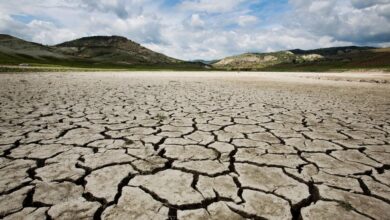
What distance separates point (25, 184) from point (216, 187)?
1.30m

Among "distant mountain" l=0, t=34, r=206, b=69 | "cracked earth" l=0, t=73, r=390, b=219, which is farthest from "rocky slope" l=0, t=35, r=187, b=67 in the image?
"cracked earth" l=0, t=73, r=390, b=219

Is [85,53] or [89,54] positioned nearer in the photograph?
[89,54]

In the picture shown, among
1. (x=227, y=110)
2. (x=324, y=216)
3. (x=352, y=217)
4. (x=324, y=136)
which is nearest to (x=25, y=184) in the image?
(x=324, y=216)

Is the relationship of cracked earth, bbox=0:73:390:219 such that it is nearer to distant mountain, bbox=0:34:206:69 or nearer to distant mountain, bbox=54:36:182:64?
distant mountain, bbox=0:34:206:69

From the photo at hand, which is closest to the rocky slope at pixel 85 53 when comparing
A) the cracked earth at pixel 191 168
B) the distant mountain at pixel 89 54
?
the distant mountain at pixel 89 54

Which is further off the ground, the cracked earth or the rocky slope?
the rocky slope

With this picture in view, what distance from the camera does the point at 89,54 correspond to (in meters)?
103

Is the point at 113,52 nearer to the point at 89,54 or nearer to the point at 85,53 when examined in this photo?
the point at 89,54

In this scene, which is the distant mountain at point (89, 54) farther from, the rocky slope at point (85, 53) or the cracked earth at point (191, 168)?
the cracked earth at point (191, 168)

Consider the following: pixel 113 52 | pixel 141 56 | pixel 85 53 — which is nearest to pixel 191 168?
pixel 141 56

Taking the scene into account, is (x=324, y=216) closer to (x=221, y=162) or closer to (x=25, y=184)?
(x=221, y=162)

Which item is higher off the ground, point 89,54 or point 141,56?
point 89,54

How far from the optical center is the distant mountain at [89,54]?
58.7 m

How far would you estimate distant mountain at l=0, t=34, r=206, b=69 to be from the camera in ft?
193
